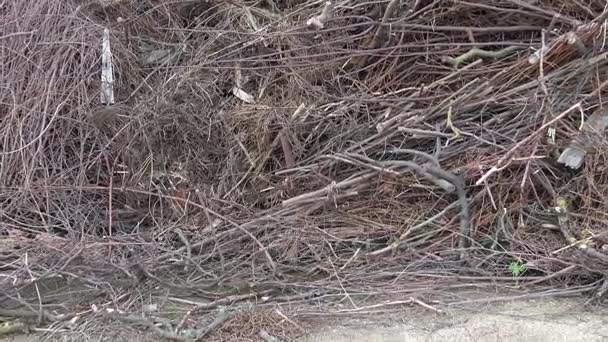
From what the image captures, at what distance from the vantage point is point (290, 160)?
3.37 metres

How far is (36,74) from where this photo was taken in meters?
3.61

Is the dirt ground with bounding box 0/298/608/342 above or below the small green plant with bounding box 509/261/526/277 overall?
below

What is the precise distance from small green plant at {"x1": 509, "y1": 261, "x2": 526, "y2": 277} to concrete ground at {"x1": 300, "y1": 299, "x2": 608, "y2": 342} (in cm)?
19

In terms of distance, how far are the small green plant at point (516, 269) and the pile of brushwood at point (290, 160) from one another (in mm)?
11

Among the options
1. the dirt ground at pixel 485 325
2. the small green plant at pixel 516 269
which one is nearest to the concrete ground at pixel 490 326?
the dirt ground at pixel 485 325

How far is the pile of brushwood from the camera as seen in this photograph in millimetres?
2826

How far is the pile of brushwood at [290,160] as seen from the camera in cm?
283

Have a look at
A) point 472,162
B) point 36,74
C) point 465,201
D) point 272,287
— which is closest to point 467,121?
point 472,162

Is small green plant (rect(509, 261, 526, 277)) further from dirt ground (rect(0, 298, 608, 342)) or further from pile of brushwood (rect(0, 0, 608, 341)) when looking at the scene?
dirt ground (rect(0, 298, 608, 342))

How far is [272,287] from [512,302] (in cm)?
124

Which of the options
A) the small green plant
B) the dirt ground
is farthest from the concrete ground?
the small green plant

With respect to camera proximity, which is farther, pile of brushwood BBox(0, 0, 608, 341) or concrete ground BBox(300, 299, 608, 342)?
pile of brushwood BBox(0, 0, 608, 341)

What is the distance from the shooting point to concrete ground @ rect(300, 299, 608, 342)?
2523 mm

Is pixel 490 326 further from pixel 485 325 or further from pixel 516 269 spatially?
pixel 516 269
